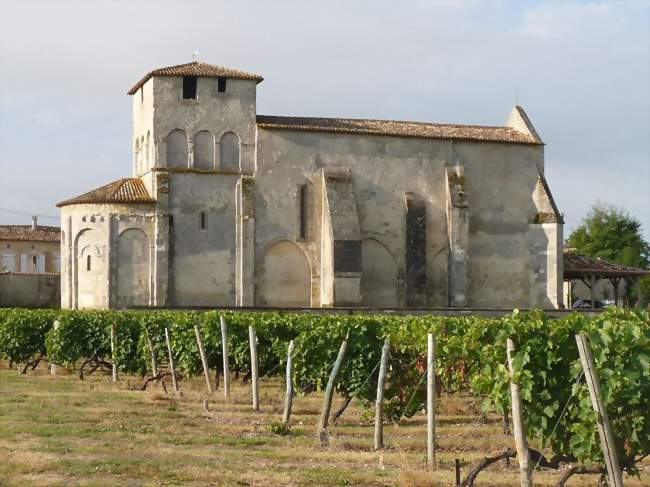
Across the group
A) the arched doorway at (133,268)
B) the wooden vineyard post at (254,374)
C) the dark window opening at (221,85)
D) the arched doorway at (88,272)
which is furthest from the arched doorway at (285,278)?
the wooden vineyard post at (254,374)

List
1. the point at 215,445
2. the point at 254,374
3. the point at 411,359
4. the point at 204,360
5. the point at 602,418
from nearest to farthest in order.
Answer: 1. the point at 602,418
2. the point at 215,445
3. the point at 411,359
4. the point at 254,374
5. the point at 204,360

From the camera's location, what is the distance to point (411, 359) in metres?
16.7

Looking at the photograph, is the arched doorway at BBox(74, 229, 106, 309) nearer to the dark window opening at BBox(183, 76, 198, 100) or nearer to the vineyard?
the dark window opening at BBox(183, 76, 198, 100)

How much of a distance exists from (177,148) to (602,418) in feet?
114

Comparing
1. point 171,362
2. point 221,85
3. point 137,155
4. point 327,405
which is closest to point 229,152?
point 221,85

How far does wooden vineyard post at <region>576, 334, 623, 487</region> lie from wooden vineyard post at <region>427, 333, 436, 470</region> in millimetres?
3500

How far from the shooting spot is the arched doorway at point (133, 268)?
40.9 metres

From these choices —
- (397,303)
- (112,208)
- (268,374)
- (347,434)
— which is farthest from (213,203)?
(347,434)

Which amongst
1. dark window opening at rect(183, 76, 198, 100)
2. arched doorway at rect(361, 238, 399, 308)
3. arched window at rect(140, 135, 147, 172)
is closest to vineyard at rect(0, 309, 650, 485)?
arched window at rect(140, 135, 147, 172)

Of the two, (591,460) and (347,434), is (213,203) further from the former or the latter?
(591,460)

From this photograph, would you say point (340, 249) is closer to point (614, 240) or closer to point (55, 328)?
point (55, 328)

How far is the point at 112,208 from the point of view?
136 feet

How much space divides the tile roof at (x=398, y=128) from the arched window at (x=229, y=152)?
4.12ft

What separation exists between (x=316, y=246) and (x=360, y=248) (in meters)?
2.16
